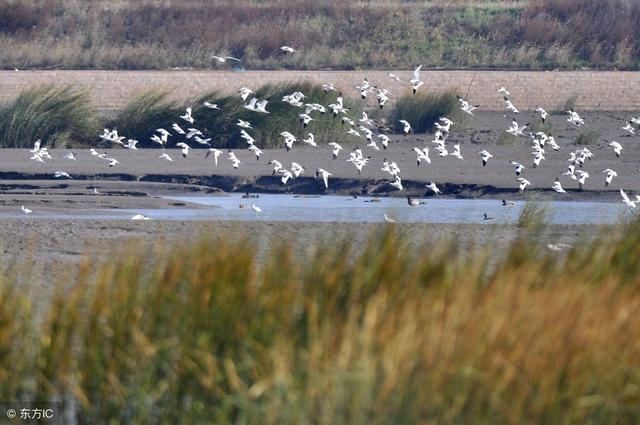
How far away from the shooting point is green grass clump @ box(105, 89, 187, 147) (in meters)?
26.0

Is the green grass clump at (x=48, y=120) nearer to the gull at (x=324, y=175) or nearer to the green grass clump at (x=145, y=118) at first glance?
the green grass clump at (x=145, y=118)

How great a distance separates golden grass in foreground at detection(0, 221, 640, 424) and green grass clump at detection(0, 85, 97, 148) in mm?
18022

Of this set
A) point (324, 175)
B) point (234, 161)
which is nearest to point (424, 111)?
point (234, 161)

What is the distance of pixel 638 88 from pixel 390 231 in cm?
2900

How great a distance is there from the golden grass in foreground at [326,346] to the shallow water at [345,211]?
793 cm

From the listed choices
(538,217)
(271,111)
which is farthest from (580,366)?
(271,111)

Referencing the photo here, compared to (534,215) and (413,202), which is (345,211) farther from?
(534,215)

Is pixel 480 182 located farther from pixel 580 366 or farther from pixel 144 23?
pixel 144 23

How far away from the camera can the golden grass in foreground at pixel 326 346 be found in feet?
20.7

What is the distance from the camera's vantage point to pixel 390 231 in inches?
307

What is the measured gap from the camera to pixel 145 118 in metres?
26.3

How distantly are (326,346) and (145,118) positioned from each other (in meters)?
20.2

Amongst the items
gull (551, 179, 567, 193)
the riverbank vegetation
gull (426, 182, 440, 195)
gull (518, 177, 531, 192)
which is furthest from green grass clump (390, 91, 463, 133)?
the riverbank vegetation

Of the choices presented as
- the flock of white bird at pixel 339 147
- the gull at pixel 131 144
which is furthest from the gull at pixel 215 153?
the gull at pixel 131 144
